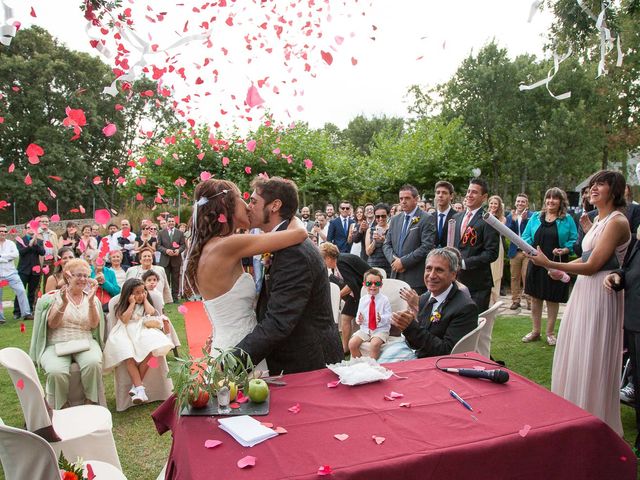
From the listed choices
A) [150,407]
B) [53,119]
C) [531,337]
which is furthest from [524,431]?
[53,119]

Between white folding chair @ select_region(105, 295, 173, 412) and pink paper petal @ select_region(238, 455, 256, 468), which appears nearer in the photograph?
pink paper petal @ select_region(238, 455, 256, 468)

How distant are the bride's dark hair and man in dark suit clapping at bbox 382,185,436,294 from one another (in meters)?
3.70

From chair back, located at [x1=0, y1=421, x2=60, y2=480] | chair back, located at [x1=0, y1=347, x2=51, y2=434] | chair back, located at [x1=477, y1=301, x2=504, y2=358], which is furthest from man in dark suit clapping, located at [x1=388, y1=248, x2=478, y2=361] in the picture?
chair back, located at [x1=0, y1=347, x2=51, y2=434]

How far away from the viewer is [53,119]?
2730 cm

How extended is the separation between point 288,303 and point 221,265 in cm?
48

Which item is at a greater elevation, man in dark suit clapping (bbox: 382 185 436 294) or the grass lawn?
man in dark suit clapping (bbox: 382 185 436 294)

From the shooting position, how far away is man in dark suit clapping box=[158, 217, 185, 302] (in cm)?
1219

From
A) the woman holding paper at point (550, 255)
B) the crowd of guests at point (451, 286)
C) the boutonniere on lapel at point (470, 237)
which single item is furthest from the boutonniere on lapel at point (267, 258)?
the woman holding paper at point (550, 255)

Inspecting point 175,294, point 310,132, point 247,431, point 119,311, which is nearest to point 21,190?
point 310,132

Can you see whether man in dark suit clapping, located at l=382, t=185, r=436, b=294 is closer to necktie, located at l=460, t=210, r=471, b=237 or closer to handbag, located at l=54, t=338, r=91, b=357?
necktie, located at l=460, t=210, r=471, b=237

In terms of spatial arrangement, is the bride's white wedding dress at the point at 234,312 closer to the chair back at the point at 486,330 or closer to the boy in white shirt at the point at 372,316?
the chair back at the point at 486,330

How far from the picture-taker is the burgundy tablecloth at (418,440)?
1739 millimetres

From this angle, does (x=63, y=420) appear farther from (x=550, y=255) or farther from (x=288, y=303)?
(x=550, y=255)

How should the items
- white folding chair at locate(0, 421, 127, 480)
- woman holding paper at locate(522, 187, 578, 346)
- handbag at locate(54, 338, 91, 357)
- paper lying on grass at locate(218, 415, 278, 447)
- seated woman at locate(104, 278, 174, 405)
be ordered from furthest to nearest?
woman holding paper at locate(522, 187, 578, 346), seated woman at locate(104, 278, 174, 405), handbag at locate(54, 338, 91, 357), white folding chair at locate(0, 421, 127, 480), paper lying on grass at locate(218, 415, 278, 447)
